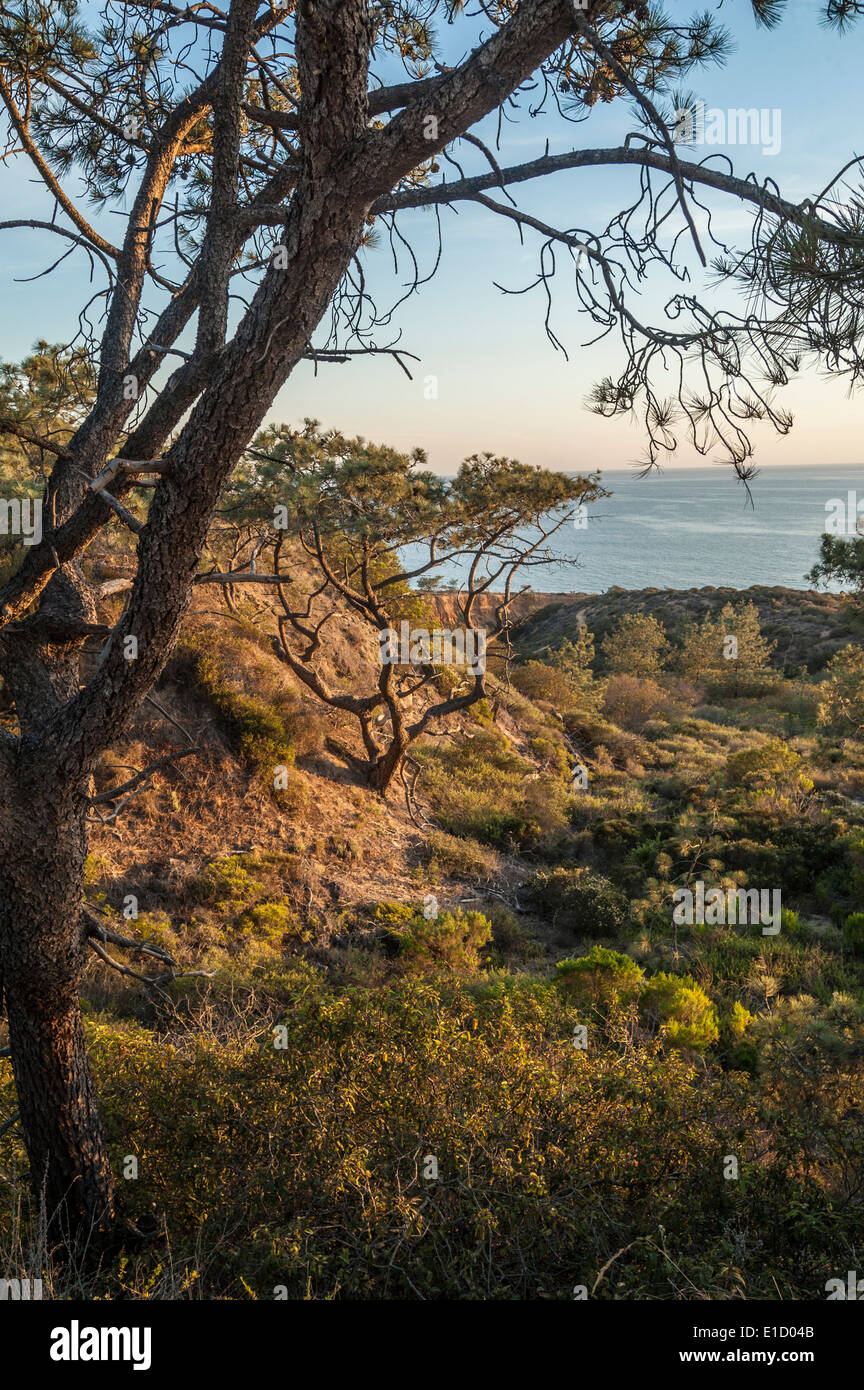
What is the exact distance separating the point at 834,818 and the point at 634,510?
143892mm

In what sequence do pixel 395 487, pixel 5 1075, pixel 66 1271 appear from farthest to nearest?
pixel 395 487
pixel 5 1075
pixel 66 1271

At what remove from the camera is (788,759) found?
1667 cm

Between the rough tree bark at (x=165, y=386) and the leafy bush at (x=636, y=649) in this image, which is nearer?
the rough tree bark at (x=165, y=386)

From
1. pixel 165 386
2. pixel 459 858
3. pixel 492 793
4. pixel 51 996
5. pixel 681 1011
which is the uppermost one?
pixel 165 386

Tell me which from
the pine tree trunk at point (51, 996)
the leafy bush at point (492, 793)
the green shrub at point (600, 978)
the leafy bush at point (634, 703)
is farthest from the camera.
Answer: the leafy bush at point (634, 703)

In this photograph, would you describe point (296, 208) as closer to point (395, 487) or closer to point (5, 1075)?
point (5, 1075)

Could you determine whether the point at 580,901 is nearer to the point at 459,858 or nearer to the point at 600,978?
the point at 459,858

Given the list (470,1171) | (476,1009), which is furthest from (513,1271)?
(476,1009)
